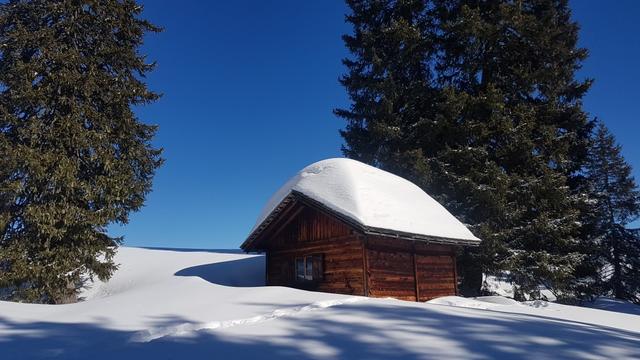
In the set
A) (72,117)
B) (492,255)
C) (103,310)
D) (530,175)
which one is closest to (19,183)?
(72,117)

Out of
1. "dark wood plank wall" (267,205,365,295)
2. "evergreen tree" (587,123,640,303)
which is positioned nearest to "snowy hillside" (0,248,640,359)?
"dark wood plank wall" (267,205,365,295)

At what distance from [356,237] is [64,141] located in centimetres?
1148

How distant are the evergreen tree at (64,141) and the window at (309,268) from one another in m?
7.31

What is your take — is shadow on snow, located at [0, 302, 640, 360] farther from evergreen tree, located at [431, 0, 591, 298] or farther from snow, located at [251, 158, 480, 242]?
evergreen tree, located at [431, 0, 591, 298]

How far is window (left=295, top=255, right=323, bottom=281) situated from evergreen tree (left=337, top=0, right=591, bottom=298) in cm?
843

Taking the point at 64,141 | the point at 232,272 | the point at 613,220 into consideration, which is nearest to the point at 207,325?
the point at 64,141

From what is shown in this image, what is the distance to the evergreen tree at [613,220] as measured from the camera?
2508 centimetres

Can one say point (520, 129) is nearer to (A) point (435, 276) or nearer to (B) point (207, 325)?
(A) point (435, 276)

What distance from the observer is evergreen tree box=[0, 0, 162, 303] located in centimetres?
1457

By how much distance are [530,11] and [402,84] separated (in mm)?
9445

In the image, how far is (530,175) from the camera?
22578 millimetres

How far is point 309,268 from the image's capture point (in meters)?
17.2

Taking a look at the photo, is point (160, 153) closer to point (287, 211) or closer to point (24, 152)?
point (24, 152)

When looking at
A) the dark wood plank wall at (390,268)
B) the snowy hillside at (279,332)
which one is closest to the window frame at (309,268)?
the dark wood plank wall at (390,268)
